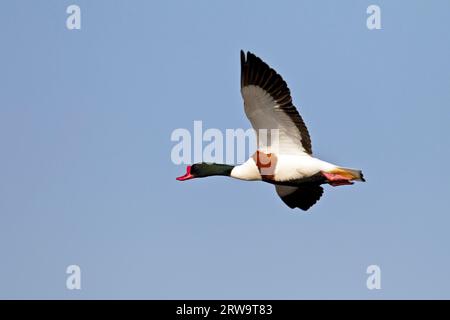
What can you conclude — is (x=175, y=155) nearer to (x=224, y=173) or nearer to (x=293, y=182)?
(x=224, y=173)

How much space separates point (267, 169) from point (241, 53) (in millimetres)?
2070

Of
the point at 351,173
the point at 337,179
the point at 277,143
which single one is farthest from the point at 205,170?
the point at 351,173

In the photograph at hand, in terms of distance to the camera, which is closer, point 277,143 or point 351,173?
point 351,173

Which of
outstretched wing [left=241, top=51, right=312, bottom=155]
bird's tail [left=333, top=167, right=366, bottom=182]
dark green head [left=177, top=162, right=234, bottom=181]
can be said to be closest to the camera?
outstretched wing [left=241, top=51, right=312, bottom=155]

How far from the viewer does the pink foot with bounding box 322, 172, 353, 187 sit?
698 inches

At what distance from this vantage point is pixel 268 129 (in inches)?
711

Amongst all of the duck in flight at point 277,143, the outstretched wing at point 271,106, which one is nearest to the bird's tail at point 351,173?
the duck in flight at point 277,143

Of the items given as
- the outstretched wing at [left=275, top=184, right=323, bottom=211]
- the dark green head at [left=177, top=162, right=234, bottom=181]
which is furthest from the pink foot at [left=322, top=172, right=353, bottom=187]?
the outstretched wing at [left=275, top=184, right=323, bottom=211]

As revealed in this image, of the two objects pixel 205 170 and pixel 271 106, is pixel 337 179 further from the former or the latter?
pixel 205 170

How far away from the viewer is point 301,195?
2002 centimetres

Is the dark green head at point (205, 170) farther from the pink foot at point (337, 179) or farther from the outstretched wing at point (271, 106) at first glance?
the pink foot at point (337, 179)

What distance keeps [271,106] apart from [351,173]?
1.64 meters

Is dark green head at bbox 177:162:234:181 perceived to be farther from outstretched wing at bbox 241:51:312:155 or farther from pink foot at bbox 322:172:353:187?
pink foot at bbox 322:172:353:187

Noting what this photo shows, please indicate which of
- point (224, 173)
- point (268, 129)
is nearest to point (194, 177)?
point (224, 173)
